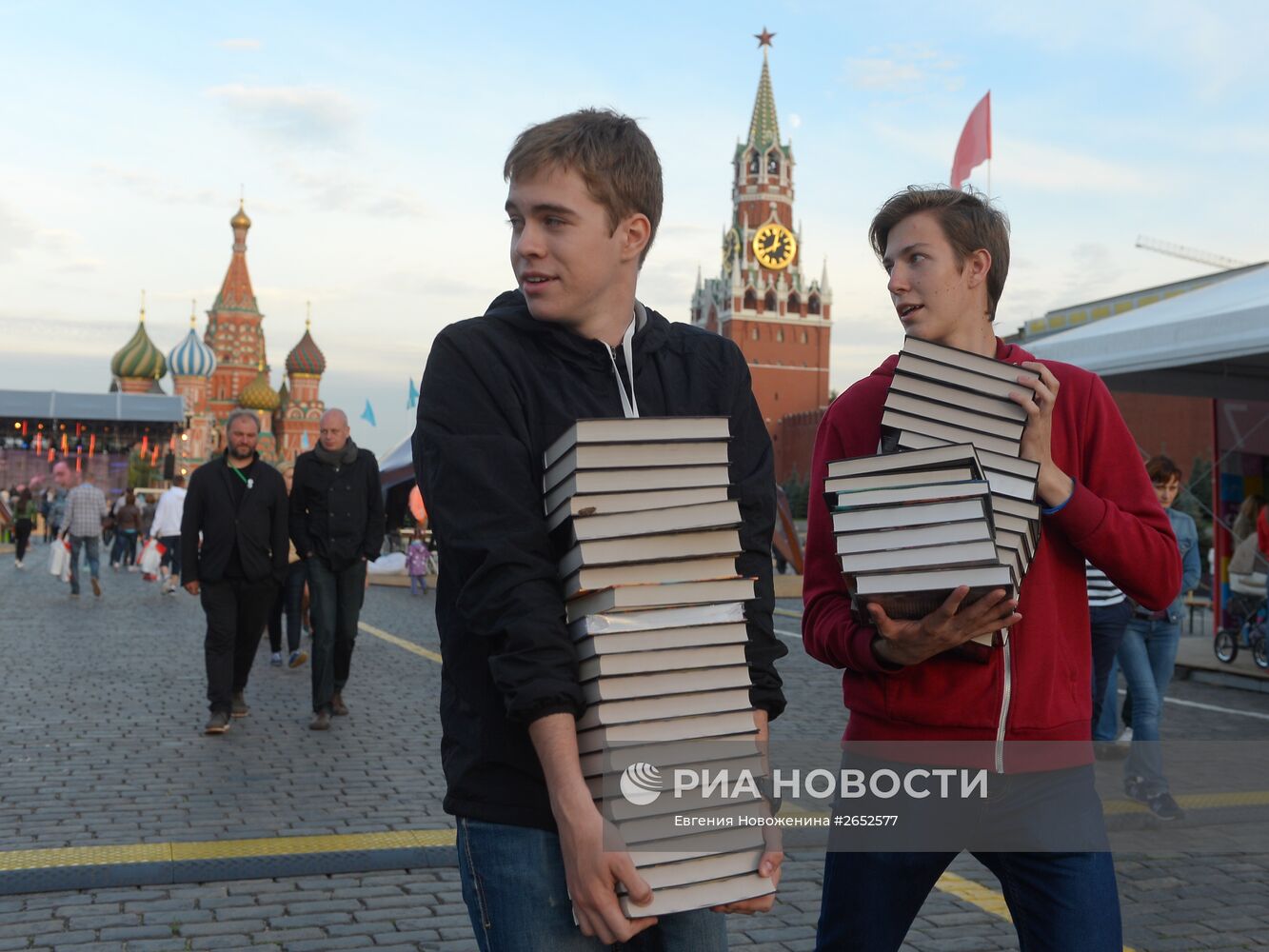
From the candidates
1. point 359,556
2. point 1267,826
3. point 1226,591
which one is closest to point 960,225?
point 1267,826

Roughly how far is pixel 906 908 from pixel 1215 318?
32.7ft

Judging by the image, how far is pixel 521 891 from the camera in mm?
1778

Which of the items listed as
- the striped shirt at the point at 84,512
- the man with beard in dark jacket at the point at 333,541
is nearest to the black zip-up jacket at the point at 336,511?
the man with beard in dark jacket at the point at 333,541

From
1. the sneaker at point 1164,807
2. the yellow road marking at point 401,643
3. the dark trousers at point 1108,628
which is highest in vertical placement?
the dark trousers at point 1108,628

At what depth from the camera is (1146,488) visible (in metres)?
2.46

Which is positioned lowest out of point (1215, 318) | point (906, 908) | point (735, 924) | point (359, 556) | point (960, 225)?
point (735, 924)

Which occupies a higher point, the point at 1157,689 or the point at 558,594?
the point at 558,594

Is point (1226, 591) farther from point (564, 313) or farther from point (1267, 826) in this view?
point (564, 313)

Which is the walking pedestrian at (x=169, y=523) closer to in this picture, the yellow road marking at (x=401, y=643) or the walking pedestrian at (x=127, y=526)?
the yellow road marking at (x=401, y=643)

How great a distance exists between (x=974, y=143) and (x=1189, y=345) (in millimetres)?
10174

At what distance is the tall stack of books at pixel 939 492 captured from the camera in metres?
2.06

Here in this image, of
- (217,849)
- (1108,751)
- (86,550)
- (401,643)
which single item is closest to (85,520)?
(86,550)

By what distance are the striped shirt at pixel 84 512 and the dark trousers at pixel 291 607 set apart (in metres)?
7.42

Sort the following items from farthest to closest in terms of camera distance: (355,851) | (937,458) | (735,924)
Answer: (355,851), (735,924), (937,458)
